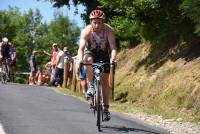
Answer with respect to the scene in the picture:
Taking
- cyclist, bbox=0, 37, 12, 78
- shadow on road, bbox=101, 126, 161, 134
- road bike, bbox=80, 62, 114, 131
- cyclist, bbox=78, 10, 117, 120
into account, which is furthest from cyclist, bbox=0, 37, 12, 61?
road bike, bbox=80, 62, 114, 131

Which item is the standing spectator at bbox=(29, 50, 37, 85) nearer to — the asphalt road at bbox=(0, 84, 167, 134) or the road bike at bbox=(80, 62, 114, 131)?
the asphalt road at bbox=(0, 84, 167, 134)

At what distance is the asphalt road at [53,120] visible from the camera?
400 inches

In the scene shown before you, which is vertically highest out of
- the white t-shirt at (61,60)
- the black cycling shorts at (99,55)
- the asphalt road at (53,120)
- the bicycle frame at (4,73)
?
the white t-shirt at (61,60)

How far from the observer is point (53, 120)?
1141 cm

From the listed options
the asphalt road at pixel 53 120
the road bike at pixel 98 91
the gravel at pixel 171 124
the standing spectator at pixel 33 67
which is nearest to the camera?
the asphalt road at pixel 53 120

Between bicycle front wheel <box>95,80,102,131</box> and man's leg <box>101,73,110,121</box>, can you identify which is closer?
bicycle front wheel <box>95,80,102,131</box>

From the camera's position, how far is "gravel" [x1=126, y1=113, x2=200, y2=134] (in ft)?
41.0

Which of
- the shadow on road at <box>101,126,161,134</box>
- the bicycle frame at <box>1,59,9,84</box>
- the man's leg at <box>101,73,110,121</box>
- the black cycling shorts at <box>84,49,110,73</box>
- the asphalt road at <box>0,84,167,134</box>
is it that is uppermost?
the bicycle frame at <box>1,59,9,84</box>

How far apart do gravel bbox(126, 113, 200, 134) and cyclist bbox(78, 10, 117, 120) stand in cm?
226

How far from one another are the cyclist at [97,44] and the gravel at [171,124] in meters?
2.26

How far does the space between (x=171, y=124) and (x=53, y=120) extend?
317 cm

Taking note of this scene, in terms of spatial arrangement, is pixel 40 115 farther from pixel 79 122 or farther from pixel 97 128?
pixel 97 128

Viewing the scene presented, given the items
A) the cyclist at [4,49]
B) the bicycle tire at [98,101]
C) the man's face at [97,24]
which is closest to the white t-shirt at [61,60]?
the cyclist at [4,49]

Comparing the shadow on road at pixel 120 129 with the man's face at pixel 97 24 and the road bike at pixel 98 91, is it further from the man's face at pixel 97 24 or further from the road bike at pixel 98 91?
the man's face at pixel 97 24
